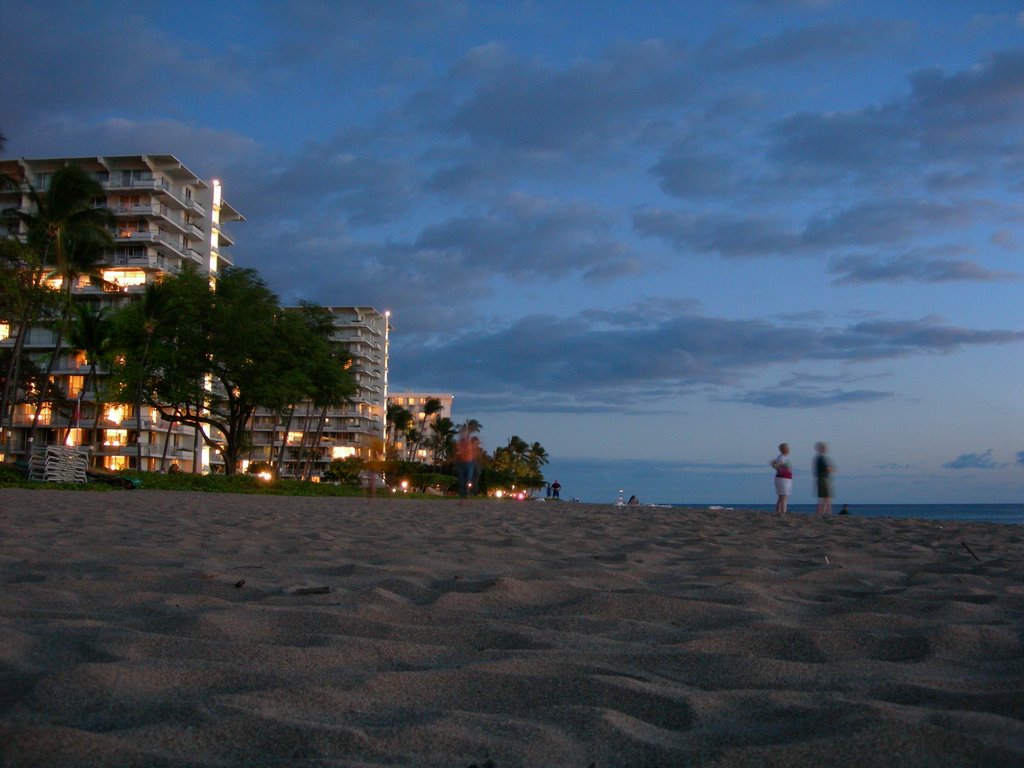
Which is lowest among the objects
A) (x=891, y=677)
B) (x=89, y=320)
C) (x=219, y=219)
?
(x=891, y=677)

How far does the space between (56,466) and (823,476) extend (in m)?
17.6

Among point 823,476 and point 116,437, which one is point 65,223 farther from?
point 823,476

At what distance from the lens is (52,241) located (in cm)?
3384

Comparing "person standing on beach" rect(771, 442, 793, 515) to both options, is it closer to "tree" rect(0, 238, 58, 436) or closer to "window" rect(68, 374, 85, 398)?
"tree" rect(0, 238, 58, 436)

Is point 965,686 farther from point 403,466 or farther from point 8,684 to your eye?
point 403,466

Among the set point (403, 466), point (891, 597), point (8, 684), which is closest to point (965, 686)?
point (891, 597)

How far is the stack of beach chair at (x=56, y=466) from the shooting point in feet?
68.2

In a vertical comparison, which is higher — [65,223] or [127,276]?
[127,276]

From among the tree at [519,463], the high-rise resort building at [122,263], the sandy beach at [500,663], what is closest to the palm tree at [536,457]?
the tree at [519,463]

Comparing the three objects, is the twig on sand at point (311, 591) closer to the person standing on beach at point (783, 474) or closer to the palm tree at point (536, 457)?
the person standing on beach at point (783, 474)

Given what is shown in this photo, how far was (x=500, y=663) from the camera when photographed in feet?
7.75

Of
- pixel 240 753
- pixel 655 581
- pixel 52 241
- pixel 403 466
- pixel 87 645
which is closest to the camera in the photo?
pixel 240 753

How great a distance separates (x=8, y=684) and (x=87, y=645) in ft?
1.32

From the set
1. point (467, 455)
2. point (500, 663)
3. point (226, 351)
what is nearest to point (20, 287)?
point (226, 351)
